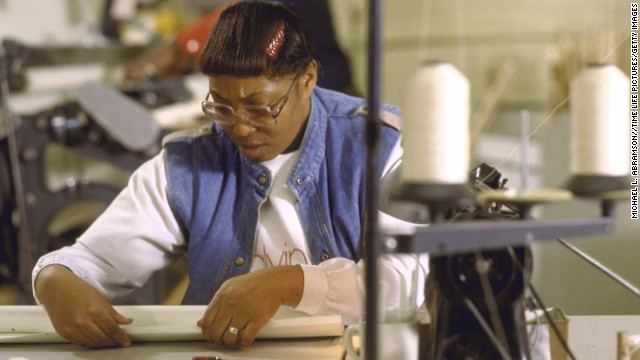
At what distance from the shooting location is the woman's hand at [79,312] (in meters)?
1.31

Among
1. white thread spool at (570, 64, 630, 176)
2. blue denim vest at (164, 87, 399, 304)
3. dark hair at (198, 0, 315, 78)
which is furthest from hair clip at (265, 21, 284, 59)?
white thread spool at (570, 64, 630, 176)

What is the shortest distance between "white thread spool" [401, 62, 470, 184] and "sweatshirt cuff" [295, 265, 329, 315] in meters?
0.56

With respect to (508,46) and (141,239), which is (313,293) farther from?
(508,46)

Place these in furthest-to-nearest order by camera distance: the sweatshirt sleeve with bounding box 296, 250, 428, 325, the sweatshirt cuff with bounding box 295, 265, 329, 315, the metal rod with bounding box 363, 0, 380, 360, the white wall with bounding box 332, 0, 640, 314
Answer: the white wall with bounding box 332, 0, 640, 314 < the sweatshirt cuff with bounding box 295, 265, 329, 315 < the sweatshirt sleeve with bounding box 296, 250, 428, 325 < the metal rod with bounding box 363, 0, 380, 360

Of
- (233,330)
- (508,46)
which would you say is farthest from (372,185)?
(508,46)

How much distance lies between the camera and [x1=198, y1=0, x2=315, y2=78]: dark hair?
4.82 feet

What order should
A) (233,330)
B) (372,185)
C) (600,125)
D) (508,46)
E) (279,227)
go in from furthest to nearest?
(508,46)
(279,227)
(233,330)
(600,125)
(372,185)

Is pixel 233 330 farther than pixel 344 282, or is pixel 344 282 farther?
pixel 344 282

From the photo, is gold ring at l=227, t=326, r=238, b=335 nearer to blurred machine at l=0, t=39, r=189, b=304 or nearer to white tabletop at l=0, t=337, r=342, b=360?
white tabletop at l=0, t=337, r=342, b=360

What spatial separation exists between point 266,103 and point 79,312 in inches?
18.1

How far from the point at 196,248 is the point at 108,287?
174 millimetres

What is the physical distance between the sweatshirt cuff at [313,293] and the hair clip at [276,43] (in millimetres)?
378

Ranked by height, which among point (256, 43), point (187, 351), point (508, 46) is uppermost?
point (508, 46)

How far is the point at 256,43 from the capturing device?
4.88ft
